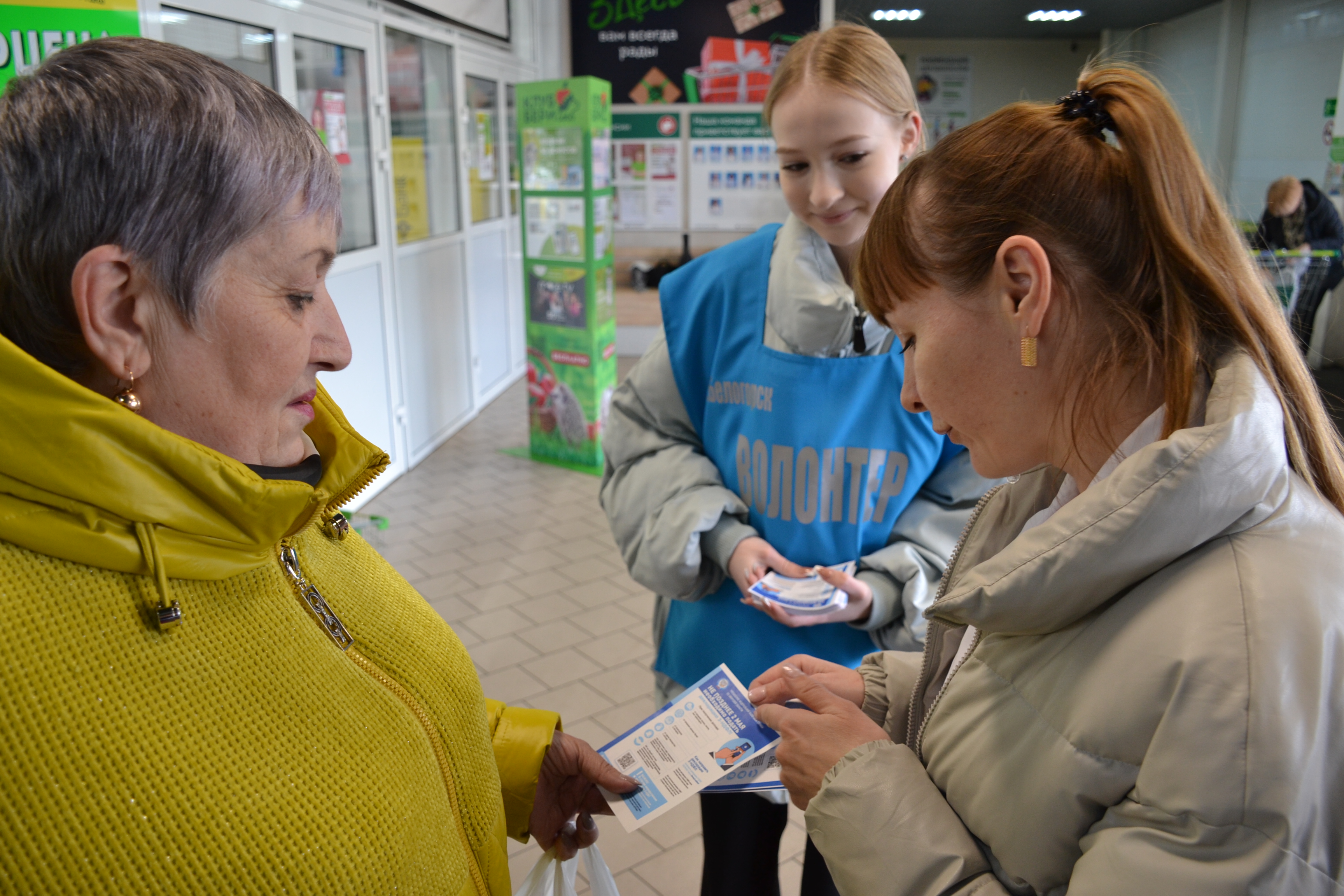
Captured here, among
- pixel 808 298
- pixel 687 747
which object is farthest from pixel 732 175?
pixel 687 747

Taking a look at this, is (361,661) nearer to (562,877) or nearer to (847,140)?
(562,877)

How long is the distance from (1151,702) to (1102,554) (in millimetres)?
122

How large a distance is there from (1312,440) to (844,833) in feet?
1.94

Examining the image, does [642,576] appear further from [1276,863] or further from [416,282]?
[416,282]

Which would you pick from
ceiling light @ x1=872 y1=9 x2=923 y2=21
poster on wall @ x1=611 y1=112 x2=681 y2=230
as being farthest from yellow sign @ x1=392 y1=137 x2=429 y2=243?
ceiling light @ x1=872 y1=9 x2=923 y2=21

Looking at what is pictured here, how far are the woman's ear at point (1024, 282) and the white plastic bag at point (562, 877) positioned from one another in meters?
0.99

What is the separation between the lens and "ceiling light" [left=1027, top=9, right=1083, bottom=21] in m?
10.5

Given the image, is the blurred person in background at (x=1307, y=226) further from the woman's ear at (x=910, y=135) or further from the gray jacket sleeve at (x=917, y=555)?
the gray jacket sleeve at (x=917, y=555)

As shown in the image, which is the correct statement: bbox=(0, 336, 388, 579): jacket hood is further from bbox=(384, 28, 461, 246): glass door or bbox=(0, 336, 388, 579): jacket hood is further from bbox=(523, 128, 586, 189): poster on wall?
bbox=(384, 28, 461, 246): glass door

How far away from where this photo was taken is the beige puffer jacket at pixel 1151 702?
0.67 m

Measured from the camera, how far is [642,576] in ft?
5.54

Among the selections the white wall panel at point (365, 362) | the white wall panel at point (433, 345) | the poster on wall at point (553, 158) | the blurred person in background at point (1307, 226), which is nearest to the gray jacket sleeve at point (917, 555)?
the white wall panel at point (365, 362)

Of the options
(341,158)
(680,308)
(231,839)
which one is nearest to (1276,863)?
(231,839)

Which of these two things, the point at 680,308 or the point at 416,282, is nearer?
the point at 680,308
